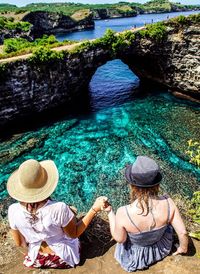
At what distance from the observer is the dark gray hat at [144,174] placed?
17.8 feet

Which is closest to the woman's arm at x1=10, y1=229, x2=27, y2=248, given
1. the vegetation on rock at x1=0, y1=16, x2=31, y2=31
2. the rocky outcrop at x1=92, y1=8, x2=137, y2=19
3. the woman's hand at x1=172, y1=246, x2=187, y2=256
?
the woman's hand at x1=172, y1=246, x2=187, y2=256

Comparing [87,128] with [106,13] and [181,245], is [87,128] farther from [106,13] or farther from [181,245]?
[106,13]

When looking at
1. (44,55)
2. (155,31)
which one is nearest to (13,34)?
(155,31)

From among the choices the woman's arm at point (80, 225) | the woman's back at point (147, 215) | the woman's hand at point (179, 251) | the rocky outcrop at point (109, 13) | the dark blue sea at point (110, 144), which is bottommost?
the rocky outcrop at point (109, 13)

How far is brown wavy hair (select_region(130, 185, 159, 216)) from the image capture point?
222 inches

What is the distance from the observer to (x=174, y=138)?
24562mm

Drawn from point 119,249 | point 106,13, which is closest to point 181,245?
point 119,249

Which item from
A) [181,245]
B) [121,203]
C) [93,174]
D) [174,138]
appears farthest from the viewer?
[174,138]

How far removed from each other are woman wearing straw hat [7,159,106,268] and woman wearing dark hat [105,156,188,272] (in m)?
0.89

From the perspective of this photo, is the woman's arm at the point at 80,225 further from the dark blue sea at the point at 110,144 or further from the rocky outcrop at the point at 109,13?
the rocky outcrop at the point at 109,13

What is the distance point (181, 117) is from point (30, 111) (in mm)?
14670

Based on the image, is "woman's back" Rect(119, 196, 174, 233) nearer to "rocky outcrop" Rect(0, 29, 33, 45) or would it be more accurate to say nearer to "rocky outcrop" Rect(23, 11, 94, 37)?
"rocky outcrop" Rect(0, 29, 33, 45)

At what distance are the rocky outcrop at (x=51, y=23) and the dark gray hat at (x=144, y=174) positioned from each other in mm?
110826

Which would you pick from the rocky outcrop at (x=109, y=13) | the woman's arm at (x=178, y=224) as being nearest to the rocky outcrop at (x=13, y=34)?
the woman's arm at (x=178, y=224)
